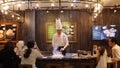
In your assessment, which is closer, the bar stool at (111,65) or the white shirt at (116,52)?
the bar stool at (111,65)

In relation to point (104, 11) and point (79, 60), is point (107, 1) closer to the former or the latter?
point (104, 11)

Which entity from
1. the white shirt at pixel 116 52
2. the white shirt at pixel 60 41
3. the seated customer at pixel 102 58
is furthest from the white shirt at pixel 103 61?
the white shirt at pixel 60 41

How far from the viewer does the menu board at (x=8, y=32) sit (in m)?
13.1

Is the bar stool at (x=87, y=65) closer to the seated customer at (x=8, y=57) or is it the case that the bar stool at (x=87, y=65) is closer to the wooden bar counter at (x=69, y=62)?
the wooden bar counter at (x=69, y=62)

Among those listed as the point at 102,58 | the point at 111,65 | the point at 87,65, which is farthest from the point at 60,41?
the point at 111,65

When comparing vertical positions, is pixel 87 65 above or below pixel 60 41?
below

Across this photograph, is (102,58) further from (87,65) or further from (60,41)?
(60,41)

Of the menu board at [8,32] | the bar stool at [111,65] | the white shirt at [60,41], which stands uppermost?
the white shirt at [60,41]

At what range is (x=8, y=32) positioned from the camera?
13.1 m

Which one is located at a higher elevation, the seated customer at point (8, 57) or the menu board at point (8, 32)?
the seated customer at point (8, 57)

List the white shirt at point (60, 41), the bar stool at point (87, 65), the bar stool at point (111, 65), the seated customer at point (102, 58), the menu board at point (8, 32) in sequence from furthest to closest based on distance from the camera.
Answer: the menu board at point (8, 32) < the white shirt at point (60, 41) < the bar stool at point (87, 65) < the seated customer at point (102, 58) < the bar stool at point (111, 65)

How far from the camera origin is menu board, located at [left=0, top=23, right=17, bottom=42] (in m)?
13.1

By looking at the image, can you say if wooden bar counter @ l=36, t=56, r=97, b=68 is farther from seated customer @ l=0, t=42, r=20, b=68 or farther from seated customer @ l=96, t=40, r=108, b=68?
seated customer @ l=0, t=42, r=20, b=68

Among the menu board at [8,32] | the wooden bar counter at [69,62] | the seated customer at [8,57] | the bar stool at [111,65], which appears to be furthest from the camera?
the menu board at [8,32]
